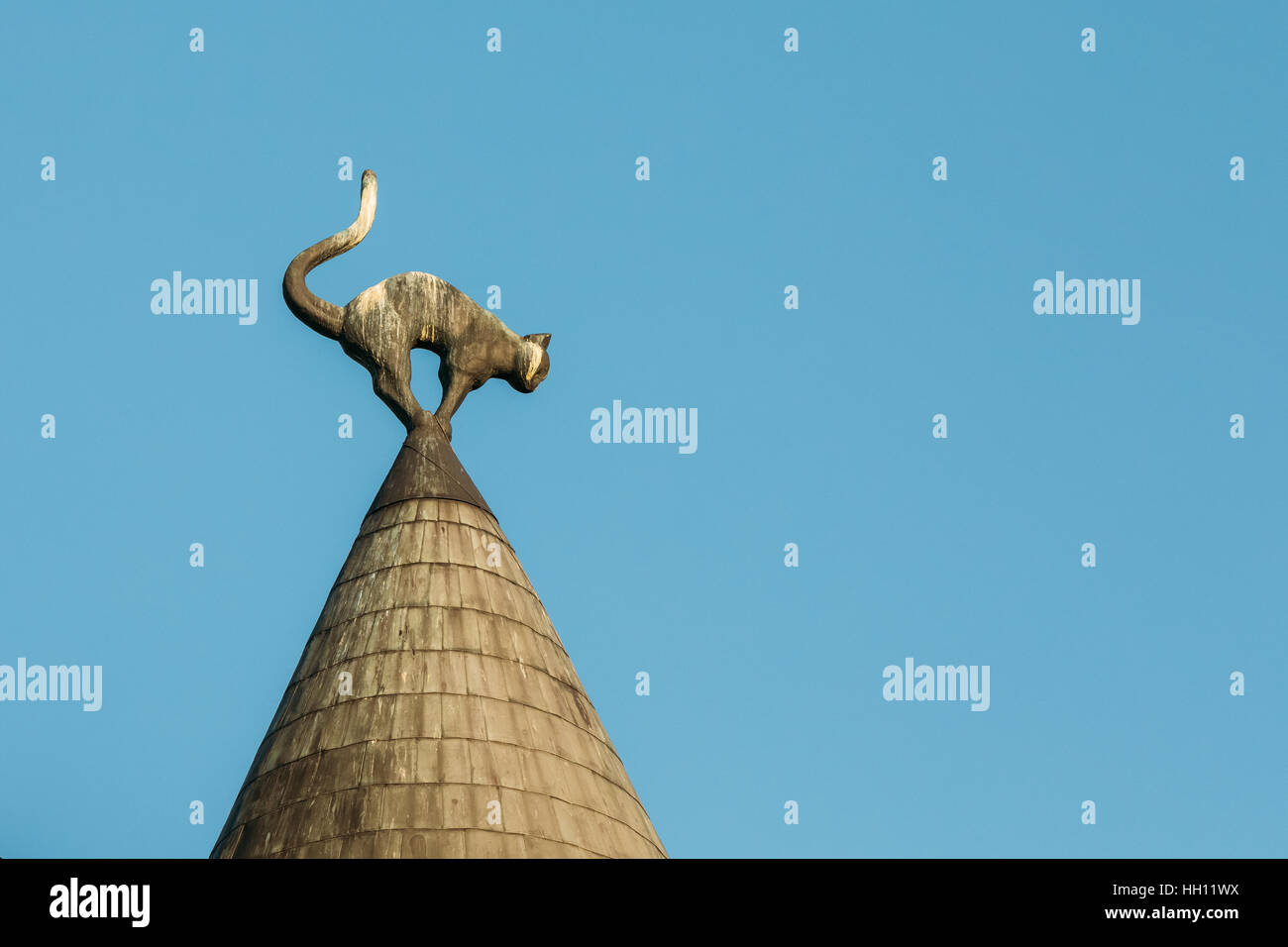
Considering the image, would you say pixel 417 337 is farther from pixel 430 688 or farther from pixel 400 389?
pixel 430 688

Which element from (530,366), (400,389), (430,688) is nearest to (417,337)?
(400,389)

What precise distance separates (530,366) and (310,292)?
82.7 inches

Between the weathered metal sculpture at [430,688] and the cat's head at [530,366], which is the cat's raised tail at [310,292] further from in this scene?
the cat's head at [530,366]

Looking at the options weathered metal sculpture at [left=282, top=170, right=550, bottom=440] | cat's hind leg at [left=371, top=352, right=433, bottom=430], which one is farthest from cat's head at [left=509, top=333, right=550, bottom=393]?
cat's hind leg at [left=371, top=352, right=433, bottom=430]

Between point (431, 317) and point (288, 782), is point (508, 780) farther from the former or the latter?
point (431, 317)

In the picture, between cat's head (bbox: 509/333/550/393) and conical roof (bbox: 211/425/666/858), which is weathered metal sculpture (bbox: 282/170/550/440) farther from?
conical roof (bbox: 211/425/666/858)

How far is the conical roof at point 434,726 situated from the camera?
631 inches

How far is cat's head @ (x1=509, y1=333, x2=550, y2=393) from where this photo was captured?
20016 millimetres

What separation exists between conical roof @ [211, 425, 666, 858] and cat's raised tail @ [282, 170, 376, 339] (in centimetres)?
177
